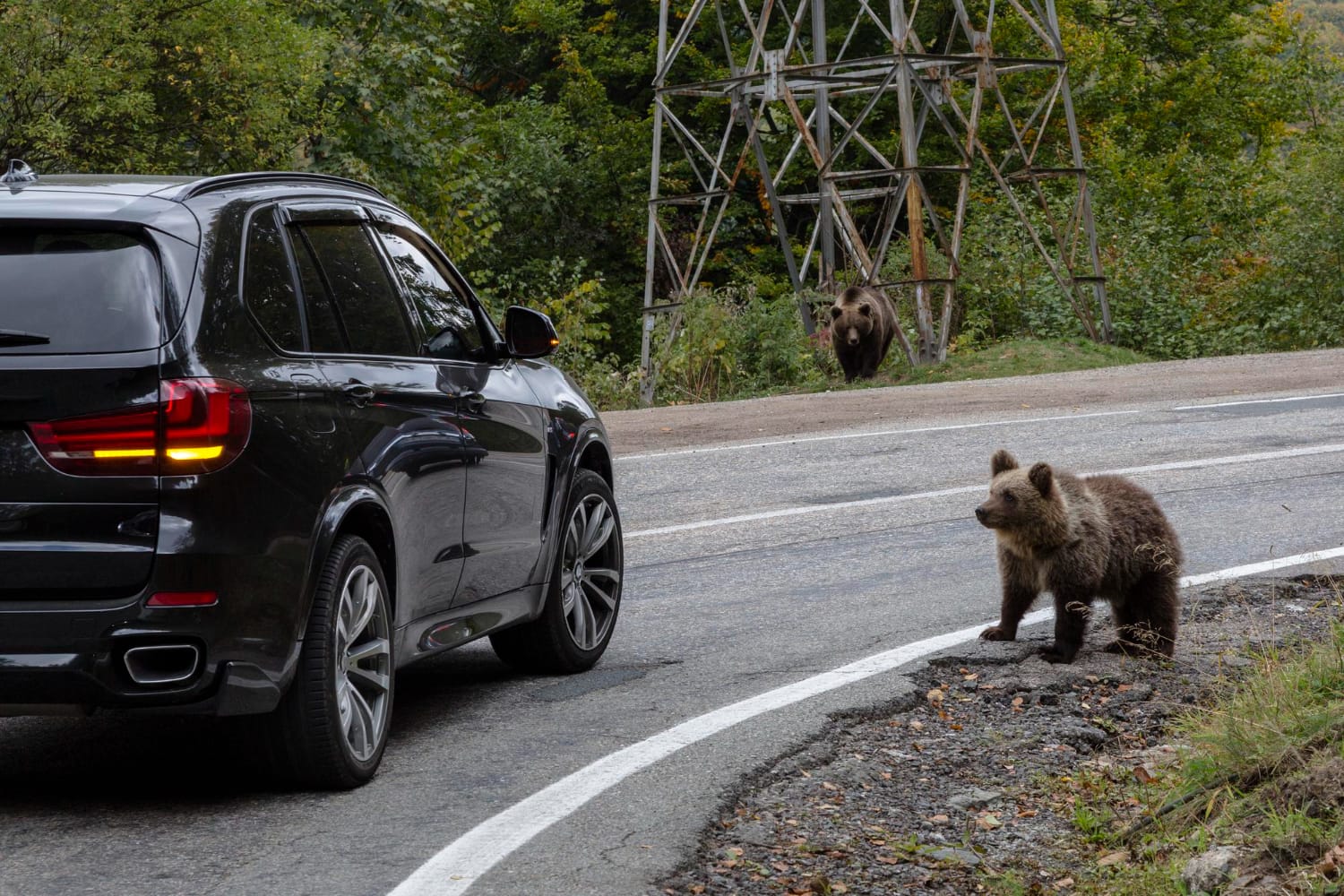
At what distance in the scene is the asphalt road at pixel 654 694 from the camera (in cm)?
470

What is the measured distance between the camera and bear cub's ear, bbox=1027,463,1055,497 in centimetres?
734

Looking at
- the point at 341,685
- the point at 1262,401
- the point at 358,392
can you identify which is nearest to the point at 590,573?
the point at 358,392

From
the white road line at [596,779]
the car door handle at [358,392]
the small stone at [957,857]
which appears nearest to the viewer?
the white road line at [596,779]

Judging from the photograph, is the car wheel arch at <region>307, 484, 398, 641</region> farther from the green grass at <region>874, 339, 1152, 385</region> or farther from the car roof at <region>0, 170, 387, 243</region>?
the green grass at <region>874, 339, 1152, 385</region>

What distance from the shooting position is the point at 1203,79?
45.5 m

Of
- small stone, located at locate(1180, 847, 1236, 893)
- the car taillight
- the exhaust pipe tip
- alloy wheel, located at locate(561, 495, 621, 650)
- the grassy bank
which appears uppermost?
the car taillight

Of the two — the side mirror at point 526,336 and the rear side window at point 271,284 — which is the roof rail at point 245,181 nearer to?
the rear side window at point 271,284

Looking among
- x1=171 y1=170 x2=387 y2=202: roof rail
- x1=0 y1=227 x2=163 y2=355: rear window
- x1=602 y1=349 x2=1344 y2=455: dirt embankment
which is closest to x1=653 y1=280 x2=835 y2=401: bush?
x1=602 y1=349 x2=1344 y2=455: dirt embankment

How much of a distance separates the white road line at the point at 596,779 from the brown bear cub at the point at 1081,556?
1.64 feet

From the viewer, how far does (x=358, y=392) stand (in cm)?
550

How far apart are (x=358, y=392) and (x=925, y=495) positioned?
7.12m

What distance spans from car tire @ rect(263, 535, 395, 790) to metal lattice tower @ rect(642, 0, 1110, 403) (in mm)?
Result: 18204

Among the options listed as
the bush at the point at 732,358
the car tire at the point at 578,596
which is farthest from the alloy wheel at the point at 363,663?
the bush at the point at 732,358

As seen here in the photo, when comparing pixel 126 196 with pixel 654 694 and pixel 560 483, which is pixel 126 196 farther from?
pixel 654 694
